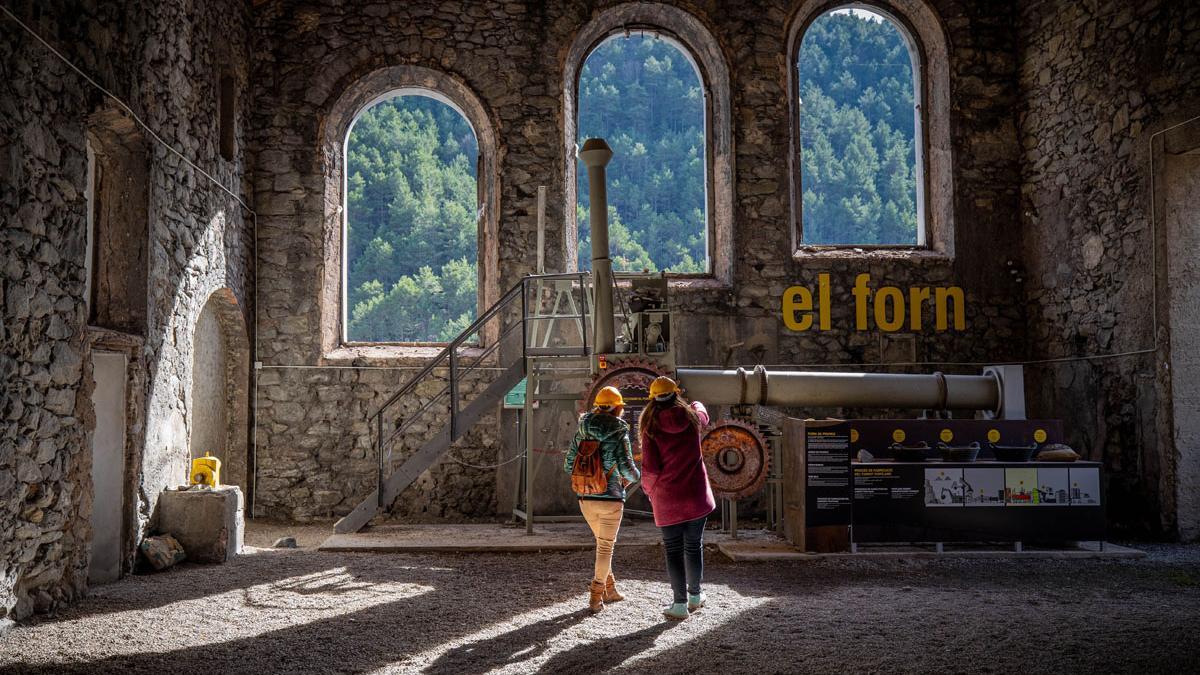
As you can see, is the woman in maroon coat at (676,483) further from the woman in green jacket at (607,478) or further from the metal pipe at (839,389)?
the metal pipe at (839,389)

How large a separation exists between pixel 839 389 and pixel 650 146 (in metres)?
22.7

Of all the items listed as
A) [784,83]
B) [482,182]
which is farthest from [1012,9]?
[482,182]

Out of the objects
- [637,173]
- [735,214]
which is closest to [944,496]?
[735,214]

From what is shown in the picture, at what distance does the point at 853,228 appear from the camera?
28266 mm

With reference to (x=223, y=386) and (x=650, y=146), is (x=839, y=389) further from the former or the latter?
(x=650, y=146)

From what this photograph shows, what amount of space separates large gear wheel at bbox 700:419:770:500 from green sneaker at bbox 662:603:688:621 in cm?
236

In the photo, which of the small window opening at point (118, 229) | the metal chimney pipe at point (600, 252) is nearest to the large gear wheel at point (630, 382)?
the metal chimney pipe at point (600, 252)

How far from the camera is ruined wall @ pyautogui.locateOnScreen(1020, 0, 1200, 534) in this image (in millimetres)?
8836

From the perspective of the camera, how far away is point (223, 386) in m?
10.4

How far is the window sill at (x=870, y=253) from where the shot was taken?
11125 mm

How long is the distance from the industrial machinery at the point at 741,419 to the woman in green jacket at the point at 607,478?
7.67ft

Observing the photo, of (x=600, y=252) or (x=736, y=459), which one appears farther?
(x=600, y=252)

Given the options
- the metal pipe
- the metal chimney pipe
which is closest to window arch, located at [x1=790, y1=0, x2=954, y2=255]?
the metal pipe

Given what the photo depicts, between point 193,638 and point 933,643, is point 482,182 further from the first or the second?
point 933,643
